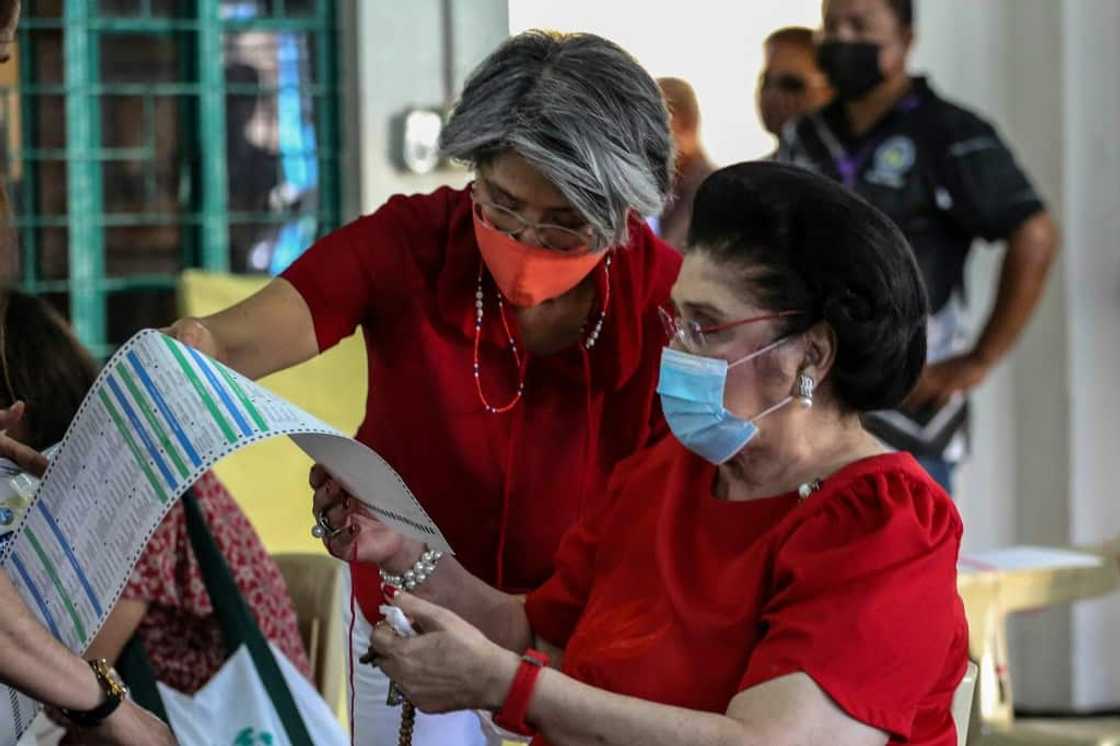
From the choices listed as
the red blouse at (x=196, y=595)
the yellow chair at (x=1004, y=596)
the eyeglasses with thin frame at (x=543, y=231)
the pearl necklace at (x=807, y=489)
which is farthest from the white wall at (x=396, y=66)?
the pearl necklace at (x=807, y=489)

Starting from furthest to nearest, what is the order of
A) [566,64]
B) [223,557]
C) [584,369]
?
[223,557]
[584,369]
[566,64]

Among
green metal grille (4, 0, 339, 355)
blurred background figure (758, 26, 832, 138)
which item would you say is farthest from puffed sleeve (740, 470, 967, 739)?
green metal grille (4, 0, 339, 355)

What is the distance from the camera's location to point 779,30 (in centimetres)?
500

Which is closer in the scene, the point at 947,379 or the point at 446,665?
the point at 446,665

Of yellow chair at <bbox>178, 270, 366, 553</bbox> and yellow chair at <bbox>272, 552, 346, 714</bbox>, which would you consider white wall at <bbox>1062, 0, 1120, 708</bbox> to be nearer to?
yellow chair at <bbox>178, 270, 366, 553</bbox>

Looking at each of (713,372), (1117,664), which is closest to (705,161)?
(1117,664)

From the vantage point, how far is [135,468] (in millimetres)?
1817

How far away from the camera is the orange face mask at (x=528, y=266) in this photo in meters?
2.27

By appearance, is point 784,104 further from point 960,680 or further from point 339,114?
point 960,680

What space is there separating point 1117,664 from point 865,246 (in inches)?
154

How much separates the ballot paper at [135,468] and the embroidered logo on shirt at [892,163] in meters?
2.61

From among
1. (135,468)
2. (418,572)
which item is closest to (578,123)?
(418,572)

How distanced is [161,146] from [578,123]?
3196 millimetres

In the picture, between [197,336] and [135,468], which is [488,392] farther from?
[135,468]
